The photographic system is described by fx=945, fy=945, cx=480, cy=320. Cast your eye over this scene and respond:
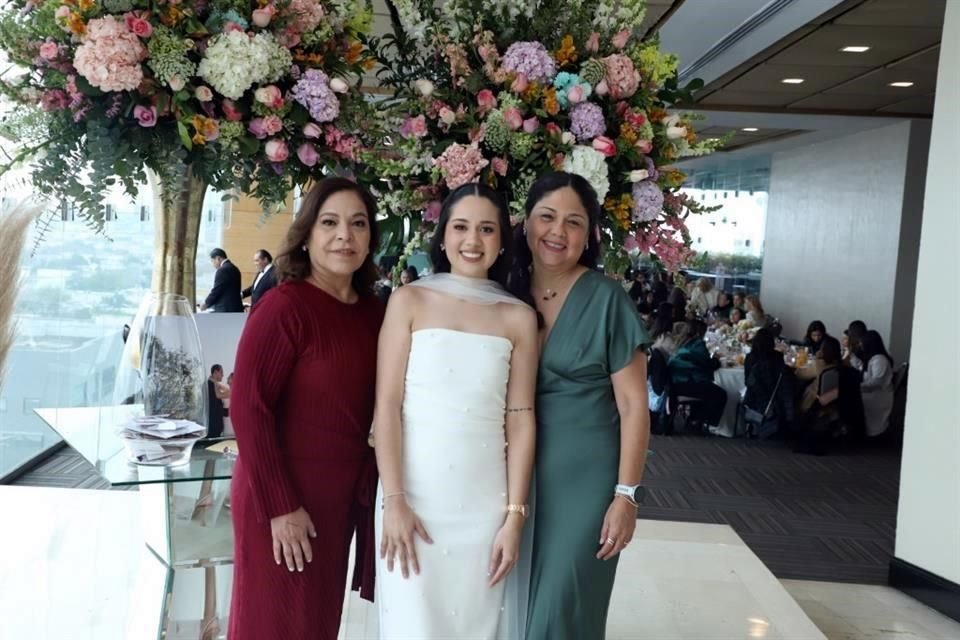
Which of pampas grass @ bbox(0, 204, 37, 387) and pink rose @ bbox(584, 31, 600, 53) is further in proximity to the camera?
pink rose @ bbox(584, 31, 600, 53)

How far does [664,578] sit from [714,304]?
9611 millimetres

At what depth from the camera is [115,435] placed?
8.15ft

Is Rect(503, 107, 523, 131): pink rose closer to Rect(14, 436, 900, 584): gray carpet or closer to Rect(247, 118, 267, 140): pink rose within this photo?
Rect(247, 118, 267, 140): pink rose

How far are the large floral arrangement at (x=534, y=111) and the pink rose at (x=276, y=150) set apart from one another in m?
0.25

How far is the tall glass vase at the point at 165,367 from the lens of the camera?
2.45 meters

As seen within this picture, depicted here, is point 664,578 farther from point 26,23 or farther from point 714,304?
point 714,304

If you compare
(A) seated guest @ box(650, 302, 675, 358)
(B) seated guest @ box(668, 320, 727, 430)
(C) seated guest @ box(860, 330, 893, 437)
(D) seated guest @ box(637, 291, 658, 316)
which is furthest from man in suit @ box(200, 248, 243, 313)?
(D) seated guest @ box(637, 291, 658, 316)

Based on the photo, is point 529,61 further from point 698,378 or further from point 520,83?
point 698,378

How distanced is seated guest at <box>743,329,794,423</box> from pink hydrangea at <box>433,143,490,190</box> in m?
6.33

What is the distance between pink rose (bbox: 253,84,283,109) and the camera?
7.48 ft

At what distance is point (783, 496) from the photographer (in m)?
6.80

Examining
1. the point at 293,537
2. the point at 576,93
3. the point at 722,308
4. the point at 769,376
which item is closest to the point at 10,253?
the point at 293,537

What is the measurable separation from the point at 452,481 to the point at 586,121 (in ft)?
3.41

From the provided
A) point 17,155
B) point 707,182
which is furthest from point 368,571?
point 707,182
